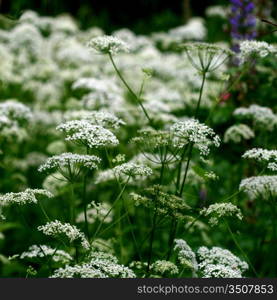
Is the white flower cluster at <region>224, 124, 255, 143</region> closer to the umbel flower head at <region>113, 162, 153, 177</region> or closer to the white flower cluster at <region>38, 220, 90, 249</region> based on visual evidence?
the umbel flower head at <region>113, 162, 153, 177</region>

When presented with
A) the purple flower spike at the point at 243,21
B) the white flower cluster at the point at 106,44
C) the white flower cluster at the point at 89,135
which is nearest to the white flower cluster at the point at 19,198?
the white flower cluster at the point at 89,135

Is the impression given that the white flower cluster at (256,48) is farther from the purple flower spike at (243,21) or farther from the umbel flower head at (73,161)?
the purple flower spike at (243,21)

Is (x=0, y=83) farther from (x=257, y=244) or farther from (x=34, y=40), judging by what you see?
(x=34, y=40)

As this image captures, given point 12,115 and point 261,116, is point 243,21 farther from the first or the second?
point 12,115

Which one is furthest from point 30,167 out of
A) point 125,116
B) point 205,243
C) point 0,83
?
point 205,243

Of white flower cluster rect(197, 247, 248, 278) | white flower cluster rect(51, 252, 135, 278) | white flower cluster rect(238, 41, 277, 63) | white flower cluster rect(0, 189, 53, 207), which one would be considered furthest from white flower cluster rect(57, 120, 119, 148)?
white flower cluster rect(238, 41, 277, 63)

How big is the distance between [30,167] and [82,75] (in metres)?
2.18

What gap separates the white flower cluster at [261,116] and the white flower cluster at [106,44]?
157 cm

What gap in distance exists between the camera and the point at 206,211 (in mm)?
3873

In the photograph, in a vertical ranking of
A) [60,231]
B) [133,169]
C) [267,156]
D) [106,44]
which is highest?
[106,44]

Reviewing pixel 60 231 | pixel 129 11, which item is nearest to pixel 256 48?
pixel 60 231

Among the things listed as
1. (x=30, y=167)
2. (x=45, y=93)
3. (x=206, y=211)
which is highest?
(x=206, y=211)

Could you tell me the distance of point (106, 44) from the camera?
4.58 m

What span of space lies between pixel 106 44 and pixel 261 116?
1.83m
